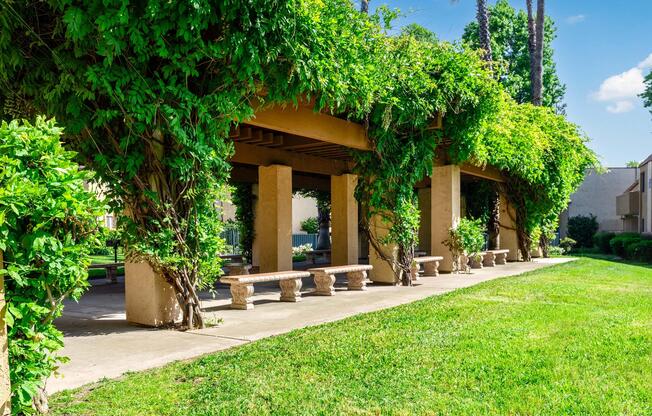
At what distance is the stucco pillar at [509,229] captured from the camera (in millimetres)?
19312

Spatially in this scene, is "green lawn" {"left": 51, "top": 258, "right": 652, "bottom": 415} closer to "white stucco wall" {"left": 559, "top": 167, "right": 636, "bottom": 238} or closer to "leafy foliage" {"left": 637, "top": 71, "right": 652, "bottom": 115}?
"leafy foliage" {"left": 637, "top": 71, "right": 652, "bottom": 115}

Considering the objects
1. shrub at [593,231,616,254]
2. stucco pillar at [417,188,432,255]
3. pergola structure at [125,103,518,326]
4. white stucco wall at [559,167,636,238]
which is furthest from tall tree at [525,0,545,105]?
white stucco wall at [559,167,636,238]

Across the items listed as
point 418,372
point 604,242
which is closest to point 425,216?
point 604,242

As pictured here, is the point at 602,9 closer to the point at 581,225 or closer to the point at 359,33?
the point at 359,33

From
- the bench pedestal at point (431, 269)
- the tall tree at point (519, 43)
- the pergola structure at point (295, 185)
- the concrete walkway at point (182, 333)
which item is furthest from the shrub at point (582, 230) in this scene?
the concrete walkway at point (182, 333)

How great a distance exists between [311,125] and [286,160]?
4088 millimetres

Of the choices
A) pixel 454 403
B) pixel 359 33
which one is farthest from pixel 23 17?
pixel 454 403

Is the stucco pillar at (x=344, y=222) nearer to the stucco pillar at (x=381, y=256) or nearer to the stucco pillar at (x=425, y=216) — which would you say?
the stucco pillar at (x=381, y=256)

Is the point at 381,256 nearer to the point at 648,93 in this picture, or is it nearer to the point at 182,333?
the point at 182,333

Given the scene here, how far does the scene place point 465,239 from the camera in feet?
44.7

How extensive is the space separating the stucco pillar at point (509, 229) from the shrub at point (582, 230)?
706 inches

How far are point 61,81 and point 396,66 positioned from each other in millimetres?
5922

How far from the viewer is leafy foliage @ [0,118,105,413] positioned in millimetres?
3283

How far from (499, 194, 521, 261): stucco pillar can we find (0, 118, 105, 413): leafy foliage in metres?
17.6
